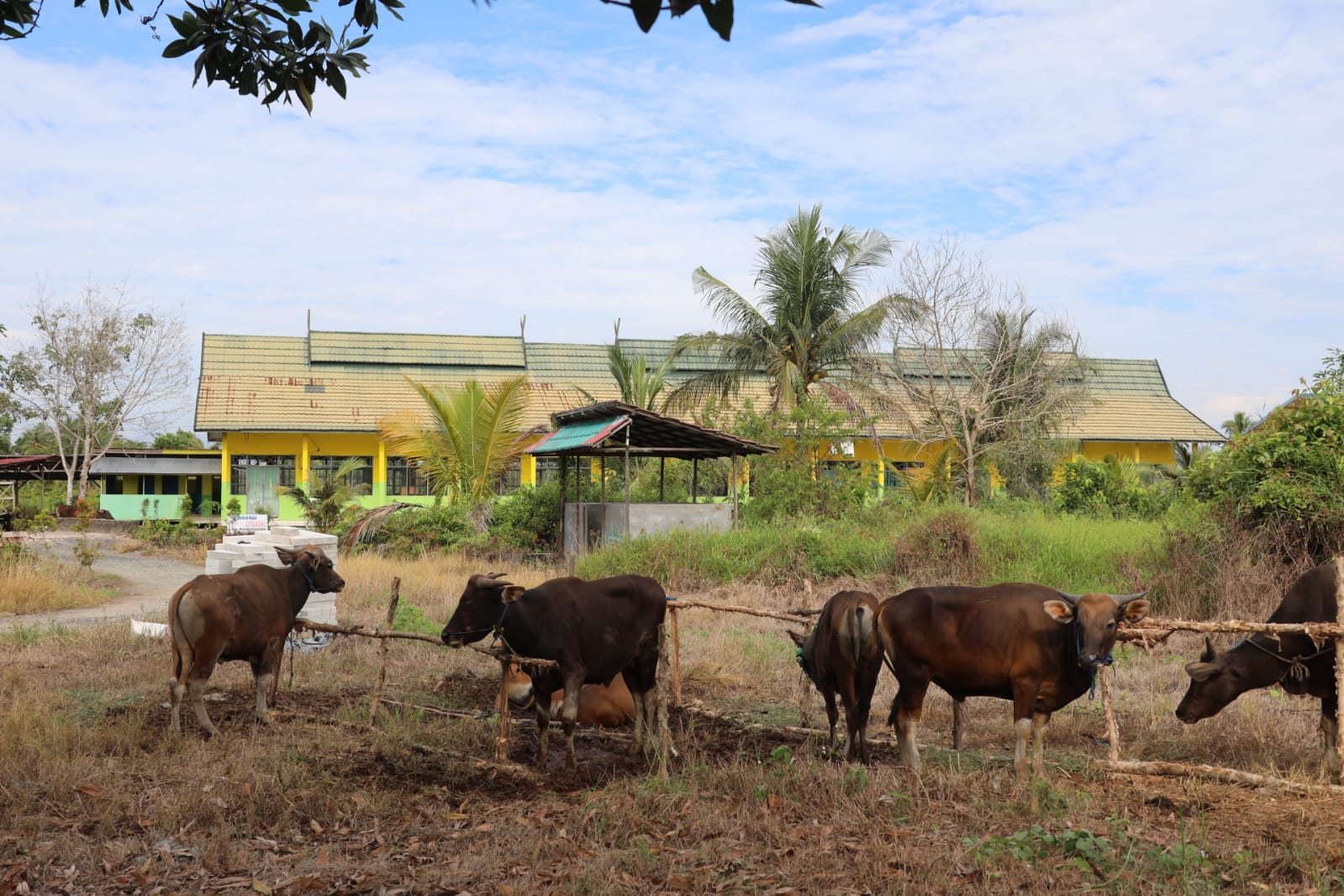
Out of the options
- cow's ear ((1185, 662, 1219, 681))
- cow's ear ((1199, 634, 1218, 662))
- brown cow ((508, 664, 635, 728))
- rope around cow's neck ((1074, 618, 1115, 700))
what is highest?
rope around cow's neck ((1074, 618, 1115, 700))

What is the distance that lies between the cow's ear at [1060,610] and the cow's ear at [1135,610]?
423 mm

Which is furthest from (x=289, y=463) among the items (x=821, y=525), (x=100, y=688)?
(x=100, y=688)

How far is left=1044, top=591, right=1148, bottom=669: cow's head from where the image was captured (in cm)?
647

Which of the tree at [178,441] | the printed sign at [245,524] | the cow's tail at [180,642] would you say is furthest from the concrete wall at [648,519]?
the tree at [178,441]

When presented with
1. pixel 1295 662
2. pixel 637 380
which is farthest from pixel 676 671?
pixel 637 380

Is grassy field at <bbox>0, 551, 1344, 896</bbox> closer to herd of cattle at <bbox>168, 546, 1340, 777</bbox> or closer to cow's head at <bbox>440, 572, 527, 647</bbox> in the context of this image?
herd of cattle at <bbox>168, 546, 1340, 777</bbox>

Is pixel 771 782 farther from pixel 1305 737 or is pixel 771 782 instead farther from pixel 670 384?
pixel 670 384

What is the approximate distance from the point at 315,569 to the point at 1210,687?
6.87m

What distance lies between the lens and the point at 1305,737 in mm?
7988

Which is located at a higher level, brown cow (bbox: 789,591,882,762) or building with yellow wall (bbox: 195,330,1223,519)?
building with yellow wall (bbox: 195,330,1223,519)

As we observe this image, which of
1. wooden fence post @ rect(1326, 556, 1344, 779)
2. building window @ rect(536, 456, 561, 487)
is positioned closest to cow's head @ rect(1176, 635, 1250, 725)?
wooden fence post @ rect(1326, 556, 1344, 779)

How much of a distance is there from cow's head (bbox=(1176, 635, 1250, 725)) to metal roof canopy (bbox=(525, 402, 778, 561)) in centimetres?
1208

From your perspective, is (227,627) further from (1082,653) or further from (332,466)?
(332,466)

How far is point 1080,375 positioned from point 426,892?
29.7 meters
